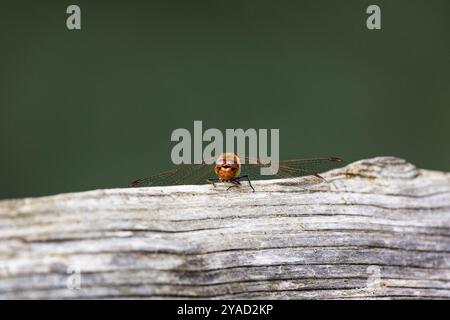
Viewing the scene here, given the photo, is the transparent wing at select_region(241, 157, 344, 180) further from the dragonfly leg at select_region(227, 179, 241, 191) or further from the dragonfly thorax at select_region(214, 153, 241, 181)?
the dragonfly leg at select_region(227, 179, 241, 191)

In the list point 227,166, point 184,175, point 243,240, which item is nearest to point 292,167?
point 227,166

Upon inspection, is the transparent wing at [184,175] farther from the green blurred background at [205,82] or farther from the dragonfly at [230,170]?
the green blurred background at [205,82]

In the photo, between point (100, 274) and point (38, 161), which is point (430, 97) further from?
point (100, 274)

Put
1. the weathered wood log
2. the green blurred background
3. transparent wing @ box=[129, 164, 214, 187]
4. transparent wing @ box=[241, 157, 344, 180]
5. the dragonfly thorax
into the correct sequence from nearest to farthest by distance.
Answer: the weathered wood log < the dragonfly thorax < transparent wing @ box=[241, 157, 344, 180] < transparent wing @ box=[129, 164, 214, 187] < the green blurred background

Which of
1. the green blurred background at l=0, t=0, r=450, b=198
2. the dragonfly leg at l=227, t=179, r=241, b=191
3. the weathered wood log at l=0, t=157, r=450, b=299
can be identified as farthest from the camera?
the green blurred background at l=0, t=0, r=450, b=198

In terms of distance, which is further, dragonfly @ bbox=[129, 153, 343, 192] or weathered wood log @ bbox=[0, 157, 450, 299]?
dragonfly @ bbox=[129, 153, 343, 192]

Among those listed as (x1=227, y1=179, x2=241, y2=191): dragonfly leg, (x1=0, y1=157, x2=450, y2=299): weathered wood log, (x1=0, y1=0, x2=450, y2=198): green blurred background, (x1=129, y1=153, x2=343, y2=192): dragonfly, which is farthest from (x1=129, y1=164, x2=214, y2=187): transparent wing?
(x1=0, y1=0, x2=450, y2=198): green blurred background

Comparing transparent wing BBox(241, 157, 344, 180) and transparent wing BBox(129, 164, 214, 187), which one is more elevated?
transparent wing BBox(241, 157, 344, 180)

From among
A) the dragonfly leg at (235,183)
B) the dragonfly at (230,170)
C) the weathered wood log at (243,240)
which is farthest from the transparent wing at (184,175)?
the weathered wood log at (243,240)
